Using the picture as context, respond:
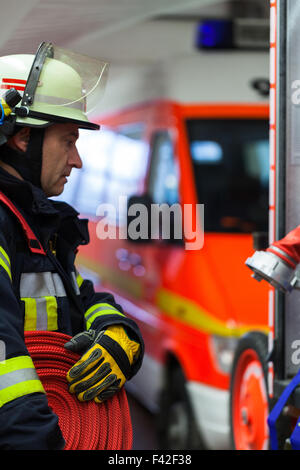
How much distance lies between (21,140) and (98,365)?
68cm

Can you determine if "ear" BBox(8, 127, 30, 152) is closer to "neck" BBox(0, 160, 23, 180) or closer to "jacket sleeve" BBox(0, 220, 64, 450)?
"neck" BBox(0, 160, 23, 180)

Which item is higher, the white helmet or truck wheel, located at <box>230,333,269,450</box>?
the white helmet

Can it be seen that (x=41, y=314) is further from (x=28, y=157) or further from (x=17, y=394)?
(x=28, y=157)

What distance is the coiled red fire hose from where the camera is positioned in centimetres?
229

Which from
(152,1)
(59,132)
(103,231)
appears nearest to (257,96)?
(103,231)

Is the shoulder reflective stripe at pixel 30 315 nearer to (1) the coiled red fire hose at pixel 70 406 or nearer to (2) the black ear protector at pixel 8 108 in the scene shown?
(1) the coiled red fire hose at pixel 70 406

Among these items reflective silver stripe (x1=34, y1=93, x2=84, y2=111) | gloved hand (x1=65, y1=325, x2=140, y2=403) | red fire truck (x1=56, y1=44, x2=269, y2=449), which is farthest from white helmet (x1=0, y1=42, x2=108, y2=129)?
red fire truck (x1=56, y1=44, x2=269, y2=449)

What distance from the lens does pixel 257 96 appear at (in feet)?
18.9

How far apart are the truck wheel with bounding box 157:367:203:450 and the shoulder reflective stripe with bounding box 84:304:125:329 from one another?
2594 mm

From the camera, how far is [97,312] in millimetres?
2520

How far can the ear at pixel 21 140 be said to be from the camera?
238 cm

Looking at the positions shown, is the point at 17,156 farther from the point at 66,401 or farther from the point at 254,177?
the point at 254,177

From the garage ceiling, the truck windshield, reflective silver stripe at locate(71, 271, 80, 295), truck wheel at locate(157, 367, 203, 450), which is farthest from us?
the truck windshield

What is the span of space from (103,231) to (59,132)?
11.5 feet
